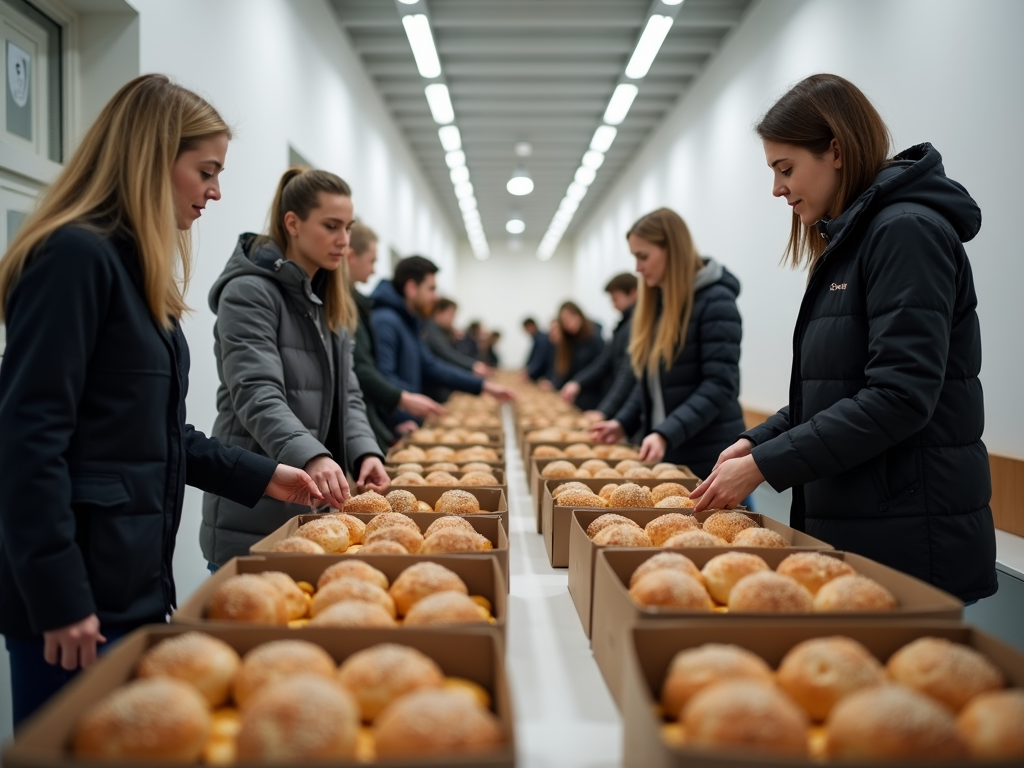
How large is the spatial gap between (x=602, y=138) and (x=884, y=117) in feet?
18.7

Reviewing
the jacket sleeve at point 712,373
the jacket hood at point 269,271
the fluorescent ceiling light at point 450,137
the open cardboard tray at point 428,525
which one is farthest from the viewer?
the fluorescent ceiling light at point 450,137

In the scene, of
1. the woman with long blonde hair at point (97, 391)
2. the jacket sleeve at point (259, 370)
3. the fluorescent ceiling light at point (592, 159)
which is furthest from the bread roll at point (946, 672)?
the fluorescent ceiling light at point (592, 159)

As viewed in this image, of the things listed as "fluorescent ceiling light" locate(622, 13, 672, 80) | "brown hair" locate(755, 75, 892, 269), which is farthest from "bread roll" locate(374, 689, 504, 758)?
"fluorescent ceiling light" locate(622, 13, 672, 80)

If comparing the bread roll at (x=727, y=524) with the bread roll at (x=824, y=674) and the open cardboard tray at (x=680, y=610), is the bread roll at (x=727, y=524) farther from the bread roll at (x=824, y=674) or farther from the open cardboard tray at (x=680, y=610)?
the bread roll at (x=824, y=674)

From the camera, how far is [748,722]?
836 millimetres

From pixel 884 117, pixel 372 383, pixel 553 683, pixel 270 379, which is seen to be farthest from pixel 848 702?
pixel 884 117

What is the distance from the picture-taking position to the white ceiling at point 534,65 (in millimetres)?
6188

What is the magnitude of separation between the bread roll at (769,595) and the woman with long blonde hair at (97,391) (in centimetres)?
110

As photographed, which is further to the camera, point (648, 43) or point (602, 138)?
point (602, 138)

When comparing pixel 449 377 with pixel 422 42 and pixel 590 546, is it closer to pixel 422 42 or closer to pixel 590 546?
pixel 422 42

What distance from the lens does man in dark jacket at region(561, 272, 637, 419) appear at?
4426 millimetres

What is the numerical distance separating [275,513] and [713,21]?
A: 600 centimetres

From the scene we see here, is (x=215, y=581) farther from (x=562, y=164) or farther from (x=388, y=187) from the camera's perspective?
(x=562, y=164)

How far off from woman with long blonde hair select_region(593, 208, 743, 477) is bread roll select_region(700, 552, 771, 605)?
1.57m
